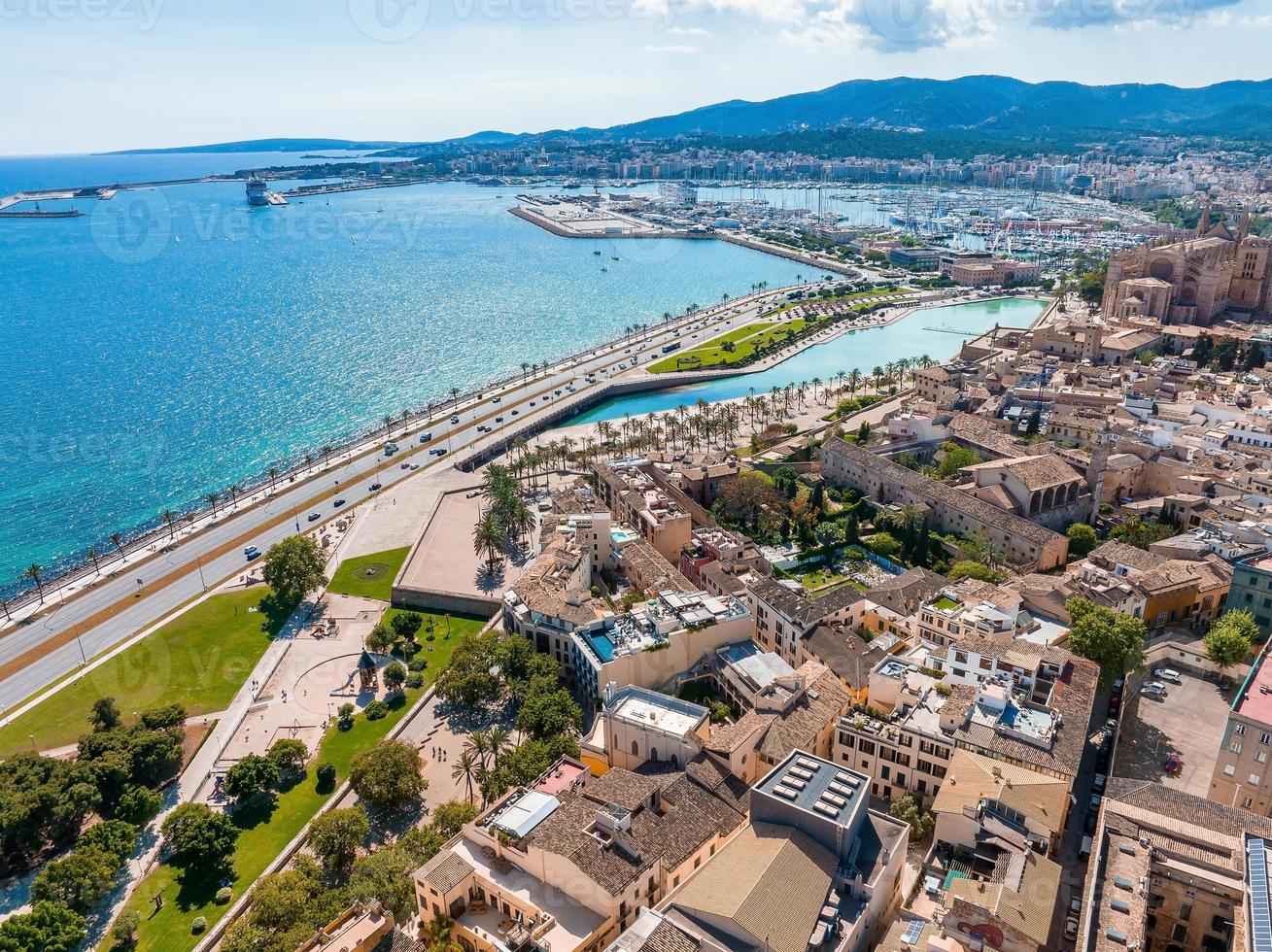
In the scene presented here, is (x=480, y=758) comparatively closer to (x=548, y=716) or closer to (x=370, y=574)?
(x=548, y=716)

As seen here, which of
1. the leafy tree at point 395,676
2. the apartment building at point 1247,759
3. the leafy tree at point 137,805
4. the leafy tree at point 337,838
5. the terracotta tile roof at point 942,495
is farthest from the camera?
the terracotta tile roof at point 942,495

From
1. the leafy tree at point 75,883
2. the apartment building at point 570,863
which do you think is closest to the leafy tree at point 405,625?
the leafy tree at point 75,883

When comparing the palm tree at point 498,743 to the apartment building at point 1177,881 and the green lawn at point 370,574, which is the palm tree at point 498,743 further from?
the apartment building at point 1177,881

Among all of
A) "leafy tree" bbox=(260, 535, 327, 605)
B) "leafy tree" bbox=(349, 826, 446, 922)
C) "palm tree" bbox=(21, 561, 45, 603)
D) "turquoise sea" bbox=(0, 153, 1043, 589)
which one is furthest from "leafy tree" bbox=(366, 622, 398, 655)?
"turquoise sea" bbox=(0, 153, 1043, 589)

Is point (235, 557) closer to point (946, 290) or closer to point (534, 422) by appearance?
point (534, 422)

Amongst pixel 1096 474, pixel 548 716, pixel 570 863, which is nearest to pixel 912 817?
pixel 570 863

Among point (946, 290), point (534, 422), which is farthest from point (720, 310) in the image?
point (534, 422)
